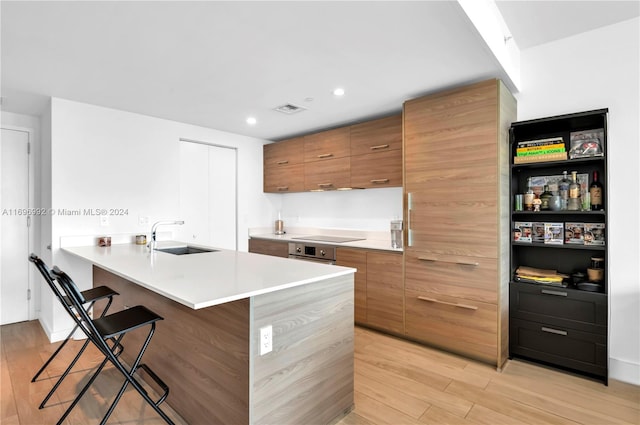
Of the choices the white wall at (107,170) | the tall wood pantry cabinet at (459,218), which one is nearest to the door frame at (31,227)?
the white wall at (107,170)

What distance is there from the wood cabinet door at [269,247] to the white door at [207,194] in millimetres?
263

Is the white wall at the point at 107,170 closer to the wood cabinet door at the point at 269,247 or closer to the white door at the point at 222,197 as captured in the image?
Answer: the white door at the point at 222,197

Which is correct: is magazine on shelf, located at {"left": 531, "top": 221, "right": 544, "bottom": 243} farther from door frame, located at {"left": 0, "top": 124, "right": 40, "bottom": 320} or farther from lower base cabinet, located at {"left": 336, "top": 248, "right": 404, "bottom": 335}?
door frame, located at {"left": 0, "top": 124, "right": 40, "bottom": 320}

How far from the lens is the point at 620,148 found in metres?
2.31

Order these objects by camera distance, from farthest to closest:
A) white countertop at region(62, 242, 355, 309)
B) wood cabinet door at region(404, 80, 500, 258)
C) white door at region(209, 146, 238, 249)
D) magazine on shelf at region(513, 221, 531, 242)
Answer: white door at region(209, 146, 238, 249), magazine on shelf at region(513, 221, 531, 242), wood cabinet door at region(404, 80, 500, 258), white countertop at region(62, 242, 355, 309)

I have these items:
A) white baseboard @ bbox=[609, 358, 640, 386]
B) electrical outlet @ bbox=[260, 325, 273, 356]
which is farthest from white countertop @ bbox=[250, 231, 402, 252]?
electrical outlet @ bbox=[260, 325, 273, 356]

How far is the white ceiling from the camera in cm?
175

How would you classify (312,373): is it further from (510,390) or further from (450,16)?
(450,16)

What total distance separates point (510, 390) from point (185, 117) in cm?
387

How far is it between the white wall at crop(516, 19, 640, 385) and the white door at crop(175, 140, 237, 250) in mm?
3746

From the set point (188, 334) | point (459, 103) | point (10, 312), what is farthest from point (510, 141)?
point (10, 312)

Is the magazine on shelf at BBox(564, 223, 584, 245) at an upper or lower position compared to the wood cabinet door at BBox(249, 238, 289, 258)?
upper

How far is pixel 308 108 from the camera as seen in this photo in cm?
336

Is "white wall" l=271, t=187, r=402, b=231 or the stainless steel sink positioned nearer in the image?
the stainless steel sink
